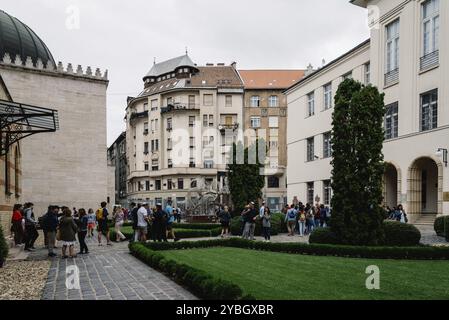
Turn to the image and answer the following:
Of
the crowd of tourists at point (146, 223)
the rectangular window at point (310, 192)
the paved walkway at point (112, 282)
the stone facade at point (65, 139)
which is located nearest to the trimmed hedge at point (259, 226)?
the crowd of tourists at point (146, 223)

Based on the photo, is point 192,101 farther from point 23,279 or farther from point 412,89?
point 23,279

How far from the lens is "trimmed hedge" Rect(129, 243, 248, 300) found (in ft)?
24.7

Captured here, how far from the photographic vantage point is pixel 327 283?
387 inches

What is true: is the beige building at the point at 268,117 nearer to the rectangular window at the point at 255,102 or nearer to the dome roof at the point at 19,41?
the rectangular window at the point at 255,102

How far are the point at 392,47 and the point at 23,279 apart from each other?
2508cm

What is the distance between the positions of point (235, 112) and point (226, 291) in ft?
205

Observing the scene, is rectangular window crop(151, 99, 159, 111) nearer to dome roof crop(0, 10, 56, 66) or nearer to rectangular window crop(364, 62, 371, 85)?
dome roof crop(0, 10, 56, 66)

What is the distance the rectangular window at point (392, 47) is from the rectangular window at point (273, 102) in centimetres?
4156

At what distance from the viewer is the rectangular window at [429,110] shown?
955 inches

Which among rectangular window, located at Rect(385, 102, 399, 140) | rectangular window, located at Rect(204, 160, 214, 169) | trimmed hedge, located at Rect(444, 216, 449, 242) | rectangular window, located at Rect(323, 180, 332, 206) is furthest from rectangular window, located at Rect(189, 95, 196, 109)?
trimmed hedge, located at Rect(444, 216, 449, 242)

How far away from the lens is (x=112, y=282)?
1053 cm

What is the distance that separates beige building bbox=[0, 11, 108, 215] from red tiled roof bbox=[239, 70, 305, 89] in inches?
1360

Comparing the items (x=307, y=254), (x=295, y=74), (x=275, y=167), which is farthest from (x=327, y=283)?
(x=295, y=74)

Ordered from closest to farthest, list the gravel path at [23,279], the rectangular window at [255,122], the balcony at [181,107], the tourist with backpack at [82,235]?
the gravel path at [23,279] → the tourist with backpack at [82,235] → the balcony at [181,107] → the rectangular window at [255,122]
